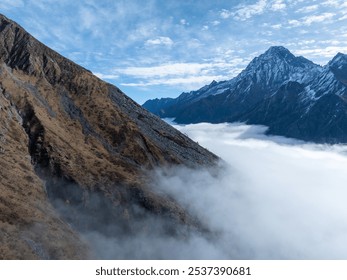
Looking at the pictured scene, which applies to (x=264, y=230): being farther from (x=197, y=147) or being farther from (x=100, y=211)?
(x=100, y=211)

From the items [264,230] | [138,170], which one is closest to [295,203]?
[264,230]

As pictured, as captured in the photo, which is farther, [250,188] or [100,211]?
[250,188]

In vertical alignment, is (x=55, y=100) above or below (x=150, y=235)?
above

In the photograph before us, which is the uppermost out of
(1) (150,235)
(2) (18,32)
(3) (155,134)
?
(2) (18,32)

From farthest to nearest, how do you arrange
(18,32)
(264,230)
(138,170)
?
1. (18,32)
2. (264,230)
3. (138,170)
